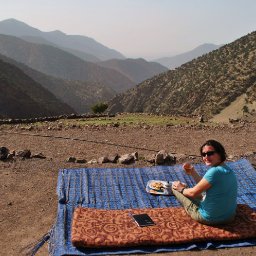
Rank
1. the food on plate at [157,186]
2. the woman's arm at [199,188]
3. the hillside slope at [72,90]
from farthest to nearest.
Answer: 1. the hillside slope at [72,90]
2. the food on plate at [157,186]
3. the woman's arm at [199,188]

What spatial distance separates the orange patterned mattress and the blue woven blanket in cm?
11

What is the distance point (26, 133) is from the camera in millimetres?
19172

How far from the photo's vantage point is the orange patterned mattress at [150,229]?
22.3 feet

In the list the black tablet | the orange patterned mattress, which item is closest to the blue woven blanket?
the orange patterned mattress

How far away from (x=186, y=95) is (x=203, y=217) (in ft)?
147

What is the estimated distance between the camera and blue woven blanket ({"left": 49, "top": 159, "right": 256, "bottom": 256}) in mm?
6916

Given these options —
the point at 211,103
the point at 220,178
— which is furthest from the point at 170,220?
the point at 211,103

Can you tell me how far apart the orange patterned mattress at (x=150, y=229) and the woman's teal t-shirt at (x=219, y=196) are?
244 millimetres

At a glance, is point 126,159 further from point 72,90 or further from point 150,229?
point 72,90

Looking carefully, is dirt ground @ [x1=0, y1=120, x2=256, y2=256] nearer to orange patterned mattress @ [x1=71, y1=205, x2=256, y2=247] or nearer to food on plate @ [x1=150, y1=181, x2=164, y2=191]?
orange patterned mattress @ [x1=71, y1=205, x2=256, y2=247]

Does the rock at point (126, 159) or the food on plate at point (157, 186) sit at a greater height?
the rock at point (126, 159)

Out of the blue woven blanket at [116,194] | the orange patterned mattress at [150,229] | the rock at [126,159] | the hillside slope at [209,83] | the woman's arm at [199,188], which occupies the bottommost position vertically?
the orange patterned mattress at [150,229]

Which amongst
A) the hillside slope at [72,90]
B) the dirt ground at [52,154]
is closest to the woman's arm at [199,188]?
the dirt ground at [52,154]

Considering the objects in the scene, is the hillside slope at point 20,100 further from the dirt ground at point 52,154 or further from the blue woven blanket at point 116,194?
the blue woven blanket at point 116,194
